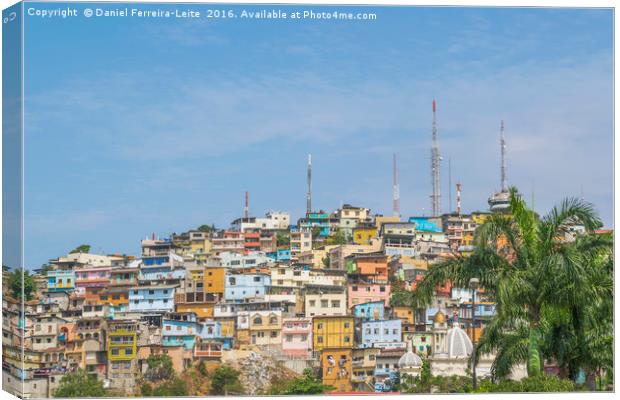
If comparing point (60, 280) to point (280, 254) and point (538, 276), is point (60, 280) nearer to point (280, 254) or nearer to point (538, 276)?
point (280, 254)

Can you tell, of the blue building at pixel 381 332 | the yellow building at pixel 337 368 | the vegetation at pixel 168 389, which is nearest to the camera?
the vegetation at pixel 168 389

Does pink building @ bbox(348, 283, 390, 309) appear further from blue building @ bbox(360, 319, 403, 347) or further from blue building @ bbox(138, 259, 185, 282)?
blue building @ bbox(138, 259, 185, 282)

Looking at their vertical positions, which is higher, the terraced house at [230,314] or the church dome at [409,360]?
the terraced house at [230,314]

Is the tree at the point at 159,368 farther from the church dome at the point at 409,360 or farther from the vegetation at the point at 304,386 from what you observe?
the church dome at the point at 409,360

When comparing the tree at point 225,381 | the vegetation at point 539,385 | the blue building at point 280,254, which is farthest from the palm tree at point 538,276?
the blue building at point 280,254

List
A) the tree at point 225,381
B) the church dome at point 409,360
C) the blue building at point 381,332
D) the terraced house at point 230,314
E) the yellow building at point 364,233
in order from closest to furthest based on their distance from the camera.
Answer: the tree at point 225,381
the terraced house at point 230,314
the church dome at point 409,360
the blue building at point 381,332
the yellow building at point 364,233

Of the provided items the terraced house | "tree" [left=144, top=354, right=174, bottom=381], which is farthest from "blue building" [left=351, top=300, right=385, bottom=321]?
"tree" [left=144, top=354, right=174, bottom=381]

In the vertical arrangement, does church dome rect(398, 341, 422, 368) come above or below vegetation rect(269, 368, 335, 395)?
above
